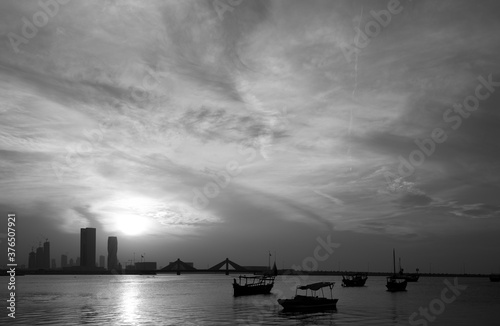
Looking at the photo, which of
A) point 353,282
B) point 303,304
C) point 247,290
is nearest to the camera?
point 303,304

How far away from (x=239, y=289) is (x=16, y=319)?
59199 millimetres

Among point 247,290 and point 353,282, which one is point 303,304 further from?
point 353,282

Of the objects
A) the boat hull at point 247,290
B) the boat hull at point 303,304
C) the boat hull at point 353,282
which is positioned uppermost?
the boat hull at point 303,304

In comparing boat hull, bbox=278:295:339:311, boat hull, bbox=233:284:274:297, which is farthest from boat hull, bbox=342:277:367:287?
boat hull, bbox=278:295:339:311

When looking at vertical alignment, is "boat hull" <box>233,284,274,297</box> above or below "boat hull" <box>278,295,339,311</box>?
below

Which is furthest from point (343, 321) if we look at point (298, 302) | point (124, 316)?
Answer: point (124, 316)

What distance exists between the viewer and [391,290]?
149625 mm

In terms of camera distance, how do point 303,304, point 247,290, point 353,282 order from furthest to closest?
point 353,282, point 247,290, point 303,304

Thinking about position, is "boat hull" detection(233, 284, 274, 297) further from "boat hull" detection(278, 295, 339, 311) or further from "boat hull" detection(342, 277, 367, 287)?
"boat hull" detection(342, 277, 367, 287)

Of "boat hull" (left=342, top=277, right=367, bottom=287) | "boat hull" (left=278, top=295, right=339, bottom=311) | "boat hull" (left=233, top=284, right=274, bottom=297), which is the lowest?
"boat hull" (left=342, top=277, right=367, bottom=287)

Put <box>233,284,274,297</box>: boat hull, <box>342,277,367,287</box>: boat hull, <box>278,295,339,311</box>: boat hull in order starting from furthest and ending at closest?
<box>342,277,367,287</box>: boat hull, <box>233,284,274,297</box>: boat hull, <box>278,295,339,311</box>: boat hull

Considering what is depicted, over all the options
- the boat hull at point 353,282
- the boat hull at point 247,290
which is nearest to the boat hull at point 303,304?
the boat hull at point 247,290

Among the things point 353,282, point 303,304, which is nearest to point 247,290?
point 303,304

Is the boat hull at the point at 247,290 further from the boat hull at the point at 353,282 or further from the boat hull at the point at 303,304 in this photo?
the boat hull at the point at 353,282
